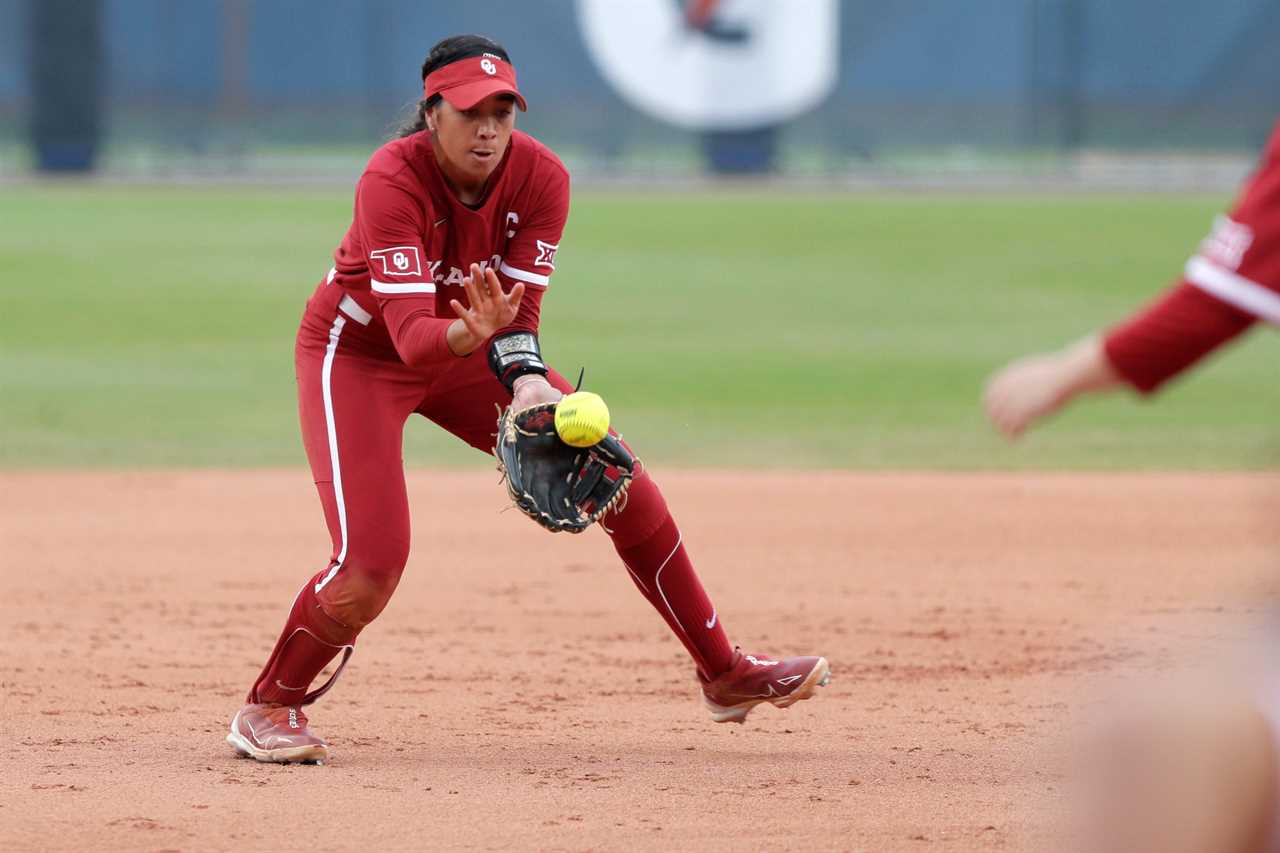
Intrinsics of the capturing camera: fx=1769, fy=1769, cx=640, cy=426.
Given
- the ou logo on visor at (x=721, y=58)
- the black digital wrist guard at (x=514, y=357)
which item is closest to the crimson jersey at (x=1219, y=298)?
the black digital wrist guard at (x=514, y=357)

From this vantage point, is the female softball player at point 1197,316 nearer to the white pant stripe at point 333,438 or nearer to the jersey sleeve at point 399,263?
the jersey sleeve at point 399,263

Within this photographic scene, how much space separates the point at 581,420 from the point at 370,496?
1.76 feet

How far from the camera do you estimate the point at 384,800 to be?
12.5 feet

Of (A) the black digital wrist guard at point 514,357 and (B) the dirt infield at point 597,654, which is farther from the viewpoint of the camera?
(A) the black digital wrist guard at point 514,357

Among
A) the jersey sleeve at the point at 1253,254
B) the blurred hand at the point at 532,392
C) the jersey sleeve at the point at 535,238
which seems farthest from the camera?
the jersey sleeve at the point at 535,238

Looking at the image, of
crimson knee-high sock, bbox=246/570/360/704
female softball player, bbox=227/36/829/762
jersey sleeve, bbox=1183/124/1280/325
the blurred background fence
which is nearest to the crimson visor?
female softball player, bbox=227/36/829/762

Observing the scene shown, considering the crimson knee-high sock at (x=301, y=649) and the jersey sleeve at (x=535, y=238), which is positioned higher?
the jersey sleeve at (x=535, y=238)

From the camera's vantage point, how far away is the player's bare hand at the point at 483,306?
3.66 metres

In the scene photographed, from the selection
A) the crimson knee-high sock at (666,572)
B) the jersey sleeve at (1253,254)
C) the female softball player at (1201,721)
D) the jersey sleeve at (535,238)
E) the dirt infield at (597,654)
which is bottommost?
the dirt infield at (597,654)

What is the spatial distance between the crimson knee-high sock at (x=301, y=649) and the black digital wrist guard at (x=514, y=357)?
0.62m

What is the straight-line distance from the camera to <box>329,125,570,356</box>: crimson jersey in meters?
3.88

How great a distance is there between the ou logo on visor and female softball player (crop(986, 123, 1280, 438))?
20.3 meters

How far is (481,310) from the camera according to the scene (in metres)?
3.67

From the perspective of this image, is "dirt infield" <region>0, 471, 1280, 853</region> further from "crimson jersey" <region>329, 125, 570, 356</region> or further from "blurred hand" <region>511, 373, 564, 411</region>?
"crimson jersey" <region>329, 125, 570, 356</region>
